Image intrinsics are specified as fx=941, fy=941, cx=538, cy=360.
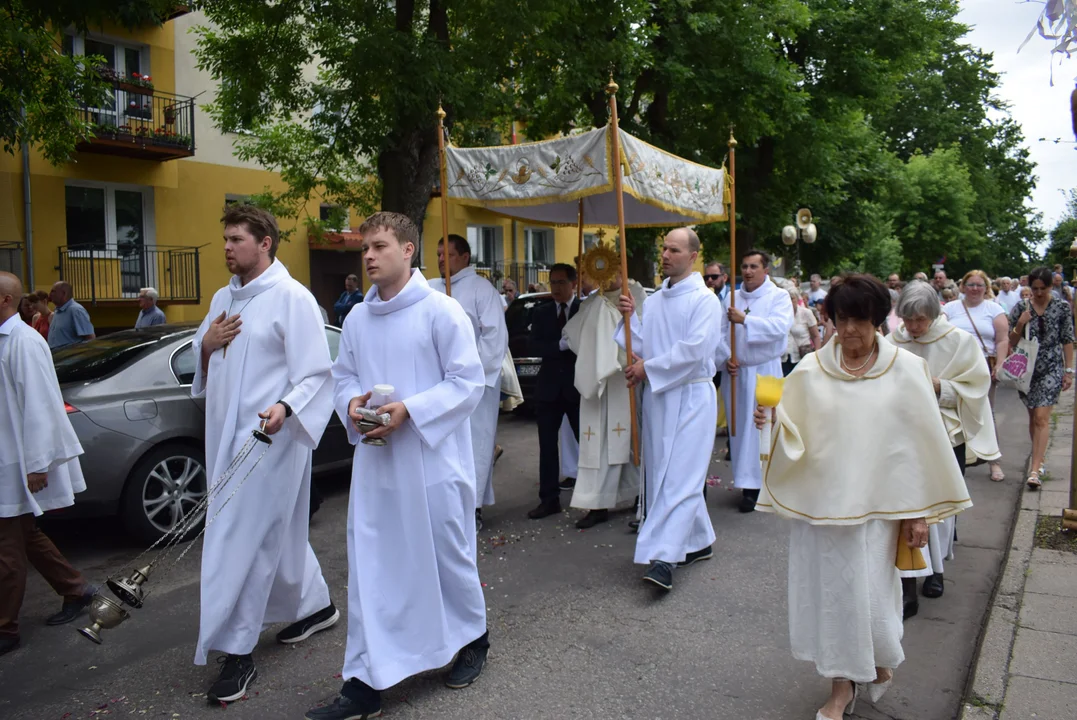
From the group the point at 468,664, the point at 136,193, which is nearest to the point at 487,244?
the point at 136,193

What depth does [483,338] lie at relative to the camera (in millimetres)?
6766

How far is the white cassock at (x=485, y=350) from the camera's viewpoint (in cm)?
674

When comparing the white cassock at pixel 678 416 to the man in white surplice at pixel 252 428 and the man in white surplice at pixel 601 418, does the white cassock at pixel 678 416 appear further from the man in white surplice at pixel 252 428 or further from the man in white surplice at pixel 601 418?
the man in white surplice at pixel 252 428

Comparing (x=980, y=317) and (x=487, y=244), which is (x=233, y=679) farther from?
(x=487, y=244)

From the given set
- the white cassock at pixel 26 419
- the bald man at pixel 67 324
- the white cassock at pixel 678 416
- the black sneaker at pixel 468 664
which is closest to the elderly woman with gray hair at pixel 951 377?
the white cassock at pixel 678 416

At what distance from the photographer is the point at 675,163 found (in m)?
6.97

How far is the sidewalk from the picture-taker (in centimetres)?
379

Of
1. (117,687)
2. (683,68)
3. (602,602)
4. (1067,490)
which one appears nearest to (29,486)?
(117,687)

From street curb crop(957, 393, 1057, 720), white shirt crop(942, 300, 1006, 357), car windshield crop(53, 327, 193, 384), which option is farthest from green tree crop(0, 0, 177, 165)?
white shirt crop(942, 300, 1006, 357)

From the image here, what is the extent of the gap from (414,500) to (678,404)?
236 cm

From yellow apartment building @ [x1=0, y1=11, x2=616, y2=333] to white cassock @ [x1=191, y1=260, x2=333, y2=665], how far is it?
14.2 m

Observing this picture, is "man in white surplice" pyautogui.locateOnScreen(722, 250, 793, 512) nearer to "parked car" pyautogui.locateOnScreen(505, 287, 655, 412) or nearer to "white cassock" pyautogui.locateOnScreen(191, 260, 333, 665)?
"parked car" pyautogui.locateOnScreen(505, 287, 655, 412)

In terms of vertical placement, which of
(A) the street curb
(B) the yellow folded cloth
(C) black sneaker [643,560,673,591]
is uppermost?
(B) the yellow folded cloth

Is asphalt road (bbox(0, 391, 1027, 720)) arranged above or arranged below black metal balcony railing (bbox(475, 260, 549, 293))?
below
